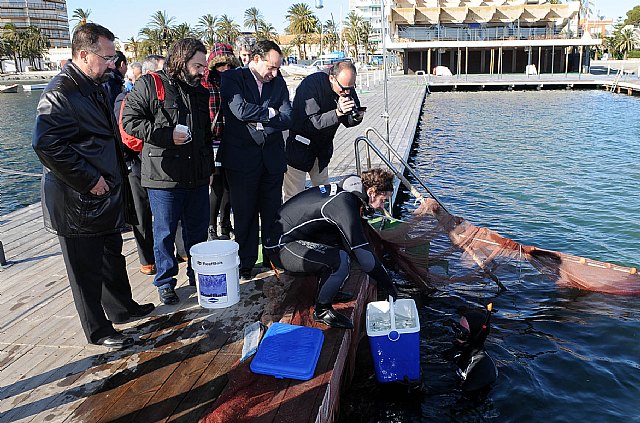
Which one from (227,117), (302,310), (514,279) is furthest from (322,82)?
(514,279)

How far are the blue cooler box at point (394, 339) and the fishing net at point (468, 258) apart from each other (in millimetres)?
1589

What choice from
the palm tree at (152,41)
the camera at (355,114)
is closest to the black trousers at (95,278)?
the camera at (355,114)

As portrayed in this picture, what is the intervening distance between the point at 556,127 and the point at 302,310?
56.1ft

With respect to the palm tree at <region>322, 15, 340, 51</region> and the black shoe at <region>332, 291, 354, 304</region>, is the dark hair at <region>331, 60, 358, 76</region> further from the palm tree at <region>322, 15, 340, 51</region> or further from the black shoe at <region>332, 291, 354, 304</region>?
the palm tree at <region>322, 15, 340, 51</region>

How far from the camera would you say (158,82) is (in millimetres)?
3676

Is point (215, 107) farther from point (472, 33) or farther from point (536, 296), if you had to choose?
point (472, 33)

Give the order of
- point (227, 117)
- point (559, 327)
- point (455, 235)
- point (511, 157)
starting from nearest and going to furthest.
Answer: point (227, 117), point (559, 327), point (455, 235), point (511, 157)

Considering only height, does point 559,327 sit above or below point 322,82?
below

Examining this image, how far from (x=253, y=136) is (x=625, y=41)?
2974 inches

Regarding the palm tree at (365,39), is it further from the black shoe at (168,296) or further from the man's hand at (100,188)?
the man's hand at (100,188)

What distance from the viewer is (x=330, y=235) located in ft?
12.8

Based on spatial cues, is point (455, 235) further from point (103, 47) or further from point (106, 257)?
point (103, 47)

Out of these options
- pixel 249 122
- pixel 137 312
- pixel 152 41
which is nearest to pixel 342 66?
pixel 249 122

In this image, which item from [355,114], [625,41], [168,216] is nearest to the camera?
[168,216]
